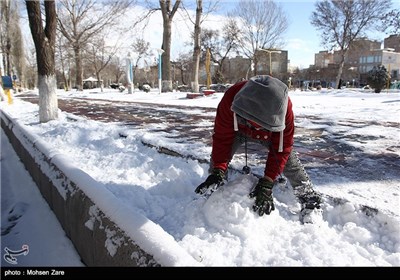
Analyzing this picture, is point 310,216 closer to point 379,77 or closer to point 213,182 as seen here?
point 213,182

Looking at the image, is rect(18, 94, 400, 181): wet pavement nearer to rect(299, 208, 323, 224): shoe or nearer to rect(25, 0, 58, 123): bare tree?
rect(299, 208, 323, 224): shoe

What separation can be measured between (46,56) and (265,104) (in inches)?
269

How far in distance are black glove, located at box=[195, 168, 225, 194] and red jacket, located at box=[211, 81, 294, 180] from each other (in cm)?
5

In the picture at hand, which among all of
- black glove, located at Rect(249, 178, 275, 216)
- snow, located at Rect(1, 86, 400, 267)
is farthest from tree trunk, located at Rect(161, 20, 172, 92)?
black glove, located at Rect(249, 178, 275, 216)

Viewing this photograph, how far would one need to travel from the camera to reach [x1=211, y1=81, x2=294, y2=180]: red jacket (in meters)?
2.29

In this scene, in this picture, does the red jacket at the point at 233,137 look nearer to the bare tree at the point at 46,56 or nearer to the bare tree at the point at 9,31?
the bare tree at the point at 46,56

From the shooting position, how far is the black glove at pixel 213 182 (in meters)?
2.38

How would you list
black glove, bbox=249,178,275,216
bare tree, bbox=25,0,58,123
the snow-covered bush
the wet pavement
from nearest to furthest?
black glove, bbox=249,178,275,216, the wet pavement, bare tree, bbox=25,0,58,123, the snow-covered bush

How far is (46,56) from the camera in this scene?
7355 mm

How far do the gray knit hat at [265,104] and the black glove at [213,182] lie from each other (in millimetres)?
574

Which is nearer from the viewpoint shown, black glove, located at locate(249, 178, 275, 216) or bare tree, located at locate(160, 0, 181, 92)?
black glove, located at locate(249, 178, 275, 216)
